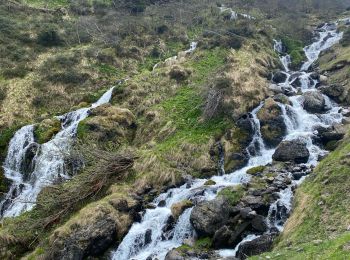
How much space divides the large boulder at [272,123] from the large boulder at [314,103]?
335 centimetres

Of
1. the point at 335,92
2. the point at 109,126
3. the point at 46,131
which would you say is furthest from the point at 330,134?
the point at 46,131

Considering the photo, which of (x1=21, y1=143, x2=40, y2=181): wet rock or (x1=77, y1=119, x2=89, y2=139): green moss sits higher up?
(x1=77, y1=119, x2=89, y2=139): green moss

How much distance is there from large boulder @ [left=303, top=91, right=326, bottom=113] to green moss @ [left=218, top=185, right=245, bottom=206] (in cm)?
1442

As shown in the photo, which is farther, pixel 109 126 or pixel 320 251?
pixel 109 126

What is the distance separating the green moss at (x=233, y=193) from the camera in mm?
25500

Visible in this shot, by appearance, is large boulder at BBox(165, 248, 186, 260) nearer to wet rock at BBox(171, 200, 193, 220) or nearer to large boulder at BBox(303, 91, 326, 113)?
wet rock at BBox(171, 200, 193, 220)

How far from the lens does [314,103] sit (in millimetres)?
37188

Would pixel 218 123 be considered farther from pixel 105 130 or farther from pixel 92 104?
pixel 92 104

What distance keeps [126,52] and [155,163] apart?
29587mm

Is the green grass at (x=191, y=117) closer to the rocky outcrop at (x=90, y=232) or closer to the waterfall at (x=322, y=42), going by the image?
the rocky outcrop at (x=90, y=232)

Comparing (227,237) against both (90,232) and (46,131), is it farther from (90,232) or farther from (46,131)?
(46,131)

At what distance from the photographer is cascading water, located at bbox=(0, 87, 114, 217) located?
3317 cm

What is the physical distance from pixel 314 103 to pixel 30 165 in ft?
88.7

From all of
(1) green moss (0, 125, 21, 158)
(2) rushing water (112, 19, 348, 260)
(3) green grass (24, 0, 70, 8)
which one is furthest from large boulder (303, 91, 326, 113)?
(3) green grass (24, 0, 70, 8)
